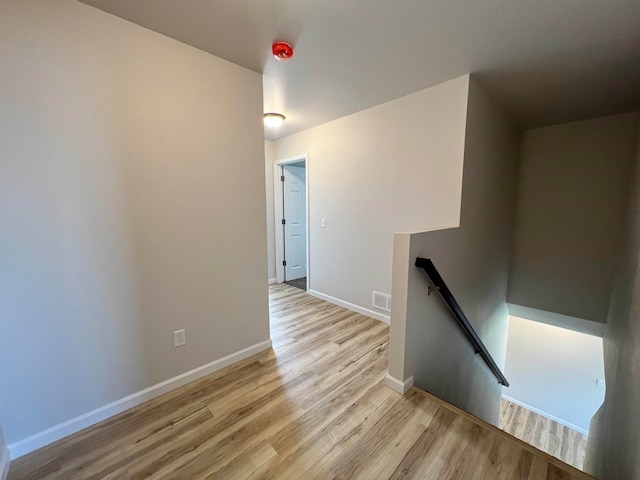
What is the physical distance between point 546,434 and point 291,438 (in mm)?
5271

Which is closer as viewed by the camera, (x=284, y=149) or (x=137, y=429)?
(x=137, y=429)

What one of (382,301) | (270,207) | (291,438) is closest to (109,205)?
(291,438)

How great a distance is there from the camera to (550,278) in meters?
3.52

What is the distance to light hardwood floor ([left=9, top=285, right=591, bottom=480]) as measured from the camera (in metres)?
1.24

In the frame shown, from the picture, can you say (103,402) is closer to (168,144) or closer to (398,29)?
(168,144)

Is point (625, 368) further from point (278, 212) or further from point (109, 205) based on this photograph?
point (278, 212)

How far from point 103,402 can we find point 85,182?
1301mm

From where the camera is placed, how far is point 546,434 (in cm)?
422

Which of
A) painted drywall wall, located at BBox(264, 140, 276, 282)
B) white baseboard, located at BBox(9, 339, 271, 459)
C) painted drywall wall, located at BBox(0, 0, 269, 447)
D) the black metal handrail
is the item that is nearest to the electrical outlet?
painted drywall wall, located at BBox(0, 0, 269, 447)

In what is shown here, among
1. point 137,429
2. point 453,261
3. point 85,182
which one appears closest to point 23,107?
point 85,182

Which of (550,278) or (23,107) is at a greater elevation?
(23,107)

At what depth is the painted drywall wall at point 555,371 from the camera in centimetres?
425

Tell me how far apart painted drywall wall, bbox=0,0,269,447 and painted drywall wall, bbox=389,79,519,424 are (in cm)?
133

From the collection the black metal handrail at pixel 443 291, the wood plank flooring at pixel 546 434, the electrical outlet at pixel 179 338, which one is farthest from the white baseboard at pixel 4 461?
the wood plank flooring at pixel 546 434
